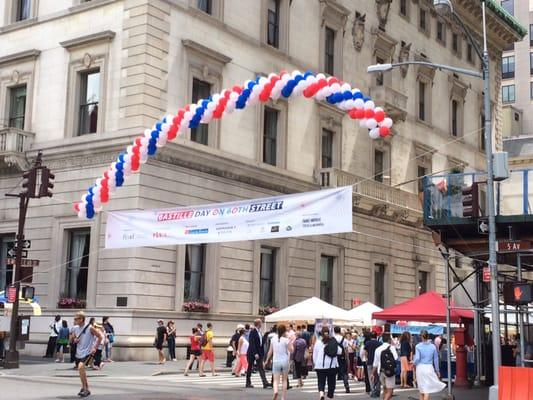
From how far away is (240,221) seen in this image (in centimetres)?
1969

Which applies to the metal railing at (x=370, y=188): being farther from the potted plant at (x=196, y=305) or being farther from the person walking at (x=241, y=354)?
the person walking at (x=241, y=354)

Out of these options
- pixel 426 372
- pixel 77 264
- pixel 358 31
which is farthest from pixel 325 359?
pixel 358 31

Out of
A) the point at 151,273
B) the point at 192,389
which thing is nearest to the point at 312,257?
the point at 151,273

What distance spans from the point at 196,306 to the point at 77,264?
5156mm

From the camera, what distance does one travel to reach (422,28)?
50.8 meters

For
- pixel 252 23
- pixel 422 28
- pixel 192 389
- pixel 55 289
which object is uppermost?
pixel 422 28

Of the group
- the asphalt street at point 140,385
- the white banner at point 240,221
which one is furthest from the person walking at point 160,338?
the white banner at point 240,221

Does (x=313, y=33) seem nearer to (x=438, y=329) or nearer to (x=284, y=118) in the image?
(x=284, y=118)

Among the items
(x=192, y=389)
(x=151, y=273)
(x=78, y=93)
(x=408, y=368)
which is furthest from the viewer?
(x=78, y=93)

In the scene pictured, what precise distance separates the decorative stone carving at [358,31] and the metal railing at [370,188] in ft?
25.3

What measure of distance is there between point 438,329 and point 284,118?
479 inches

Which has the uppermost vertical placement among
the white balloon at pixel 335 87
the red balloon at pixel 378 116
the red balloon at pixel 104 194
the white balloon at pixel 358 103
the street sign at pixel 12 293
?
the white balloon at pixel 335 87

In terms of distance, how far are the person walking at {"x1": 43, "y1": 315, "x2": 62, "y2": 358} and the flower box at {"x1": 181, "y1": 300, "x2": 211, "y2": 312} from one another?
15.9 feet

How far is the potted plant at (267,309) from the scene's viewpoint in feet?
113
